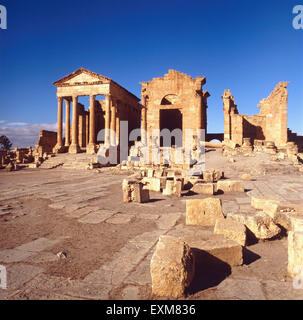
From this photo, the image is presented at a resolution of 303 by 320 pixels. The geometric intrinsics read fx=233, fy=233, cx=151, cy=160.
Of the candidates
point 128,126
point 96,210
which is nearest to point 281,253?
point 96,210

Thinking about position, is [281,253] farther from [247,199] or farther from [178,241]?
[247,199]

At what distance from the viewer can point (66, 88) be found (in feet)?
83.7

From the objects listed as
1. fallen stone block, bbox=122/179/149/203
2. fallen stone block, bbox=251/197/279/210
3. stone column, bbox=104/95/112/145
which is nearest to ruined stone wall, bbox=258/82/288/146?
stone column, bbox=104/95/112/145

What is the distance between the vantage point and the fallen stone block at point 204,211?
430cm

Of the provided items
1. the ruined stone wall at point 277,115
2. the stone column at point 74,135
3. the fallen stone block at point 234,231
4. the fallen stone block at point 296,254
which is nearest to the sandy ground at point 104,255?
the fallen stone block at point 296,254

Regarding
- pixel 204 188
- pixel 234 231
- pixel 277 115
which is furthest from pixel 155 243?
pixel 277 115

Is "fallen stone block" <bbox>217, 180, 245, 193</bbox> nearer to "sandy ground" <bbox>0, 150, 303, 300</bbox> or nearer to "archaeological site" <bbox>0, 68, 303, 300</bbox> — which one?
"archaeological site" <bbox>0, 68, 303, 300</bbox>

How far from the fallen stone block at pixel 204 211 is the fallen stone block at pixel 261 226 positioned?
561 millimetres

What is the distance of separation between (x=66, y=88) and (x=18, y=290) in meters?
26.1

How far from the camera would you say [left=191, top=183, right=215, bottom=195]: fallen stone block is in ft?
24.4

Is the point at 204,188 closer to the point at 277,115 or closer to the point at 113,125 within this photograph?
the point at 113,125

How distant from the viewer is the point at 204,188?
755 centimetres

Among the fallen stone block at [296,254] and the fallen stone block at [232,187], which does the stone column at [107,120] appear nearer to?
the fallen stone block at [232,187]
